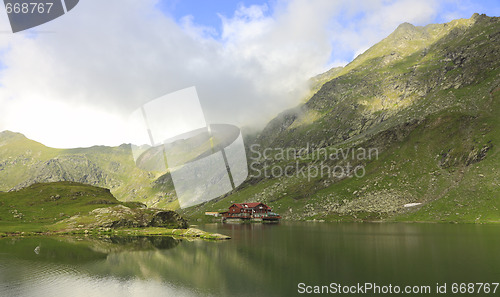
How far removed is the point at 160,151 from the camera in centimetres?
3009

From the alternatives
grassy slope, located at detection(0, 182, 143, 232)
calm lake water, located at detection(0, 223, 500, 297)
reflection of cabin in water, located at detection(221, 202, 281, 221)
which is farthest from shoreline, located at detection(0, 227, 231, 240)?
reflection of cabin in water, located at detection(221, 202, 281, 221)

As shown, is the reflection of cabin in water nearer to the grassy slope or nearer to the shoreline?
the grassy slope

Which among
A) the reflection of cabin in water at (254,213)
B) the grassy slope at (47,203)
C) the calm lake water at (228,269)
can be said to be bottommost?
the reflection of cabin in water at (254,213)

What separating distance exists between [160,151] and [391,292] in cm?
2670

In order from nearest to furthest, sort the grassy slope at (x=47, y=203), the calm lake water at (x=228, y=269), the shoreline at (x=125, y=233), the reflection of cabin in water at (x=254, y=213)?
the calm lake water at (x=228, y=269) → the shoreline at (x=125, y=233) → the grassy slope at (x=47, y=203) → the reflection of cabin in water at (x=254, y=213)

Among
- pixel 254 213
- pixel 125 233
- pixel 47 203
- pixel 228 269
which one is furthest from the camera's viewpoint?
pixel 254 213

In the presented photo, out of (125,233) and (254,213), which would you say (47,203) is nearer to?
(125,233)

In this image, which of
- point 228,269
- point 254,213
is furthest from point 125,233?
point 254,213

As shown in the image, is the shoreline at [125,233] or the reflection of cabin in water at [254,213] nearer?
the shoreline at [125,233]

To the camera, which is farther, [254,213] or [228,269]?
[254,213]

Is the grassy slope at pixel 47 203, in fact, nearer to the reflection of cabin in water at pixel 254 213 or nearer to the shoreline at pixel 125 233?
the shoreline at pixel 125 233

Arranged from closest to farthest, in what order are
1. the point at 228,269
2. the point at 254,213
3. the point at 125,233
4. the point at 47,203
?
the point at 228,269 < the point at 125,233 < the point at 47,203 < the point at 254,213

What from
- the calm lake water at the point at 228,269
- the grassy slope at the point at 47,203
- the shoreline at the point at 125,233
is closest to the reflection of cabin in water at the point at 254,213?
the grassy slope at the point at 47,203

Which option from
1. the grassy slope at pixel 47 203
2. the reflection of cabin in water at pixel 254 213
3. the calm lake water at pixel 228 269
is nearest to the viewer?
the calm lake water at pixel 228 269
